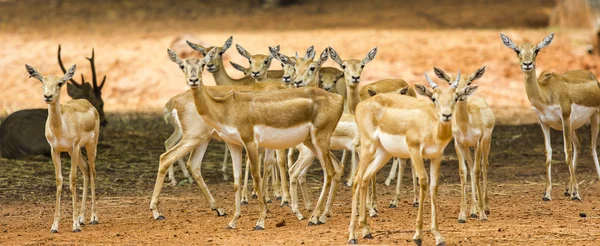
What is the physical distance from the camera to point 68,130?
9.62 metres

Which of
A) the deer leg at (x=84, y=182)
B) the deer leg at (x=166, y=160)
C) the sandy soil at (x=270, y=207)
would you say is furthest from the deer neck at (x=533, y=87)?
the deer leg at (x=84, y=182)

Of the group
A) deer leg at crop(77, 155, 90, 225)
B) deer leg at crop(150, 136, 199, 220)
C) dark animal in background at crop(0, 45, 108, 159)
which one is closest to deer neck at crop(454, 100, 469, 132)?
deer leg at crop(150, 136, 199, 220)

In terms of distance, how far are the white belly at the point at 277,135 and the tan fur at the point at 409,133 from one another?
1006mm

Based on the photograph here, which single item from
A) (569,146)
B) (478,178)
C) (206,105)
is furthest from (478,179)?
(206,105)

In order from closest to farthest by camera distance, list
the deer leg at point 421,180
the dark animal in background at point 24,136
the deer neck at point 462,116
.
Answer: the deer leg at point 421,180
the deer neck at point 462,116
the dark animal in background at point 24,136

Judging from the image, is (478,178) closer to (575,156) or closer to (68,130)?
(575,156)

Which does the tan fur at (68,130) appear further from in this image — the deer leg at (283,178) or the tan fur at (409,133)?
the tan fur at (409,133)

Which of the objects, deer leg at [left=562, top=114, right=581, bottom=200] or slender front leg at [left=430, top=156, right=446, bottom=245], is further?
deer leg at [left=562, top=114, right=581, bottom=200]

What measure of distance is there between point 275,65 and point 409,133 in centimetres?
1203

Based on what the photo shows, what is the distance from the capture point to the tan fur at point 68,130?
371 inches

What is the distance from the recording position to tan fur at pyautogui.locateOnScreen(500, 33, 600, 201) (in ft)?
36.3

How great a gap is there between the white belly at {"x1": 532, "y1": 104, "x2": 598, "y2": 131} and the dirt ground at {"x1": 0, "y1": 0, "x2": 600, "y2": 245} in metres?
0.89

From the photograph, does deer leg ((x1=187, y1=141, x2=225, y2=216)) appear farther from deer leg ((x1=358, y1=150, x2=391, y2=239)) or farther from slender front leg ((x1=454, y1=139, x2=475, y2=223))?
slender front leg ((x1=454, y1=139, x2=475, y2=223))

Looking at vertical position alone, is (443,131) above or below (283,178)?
above
